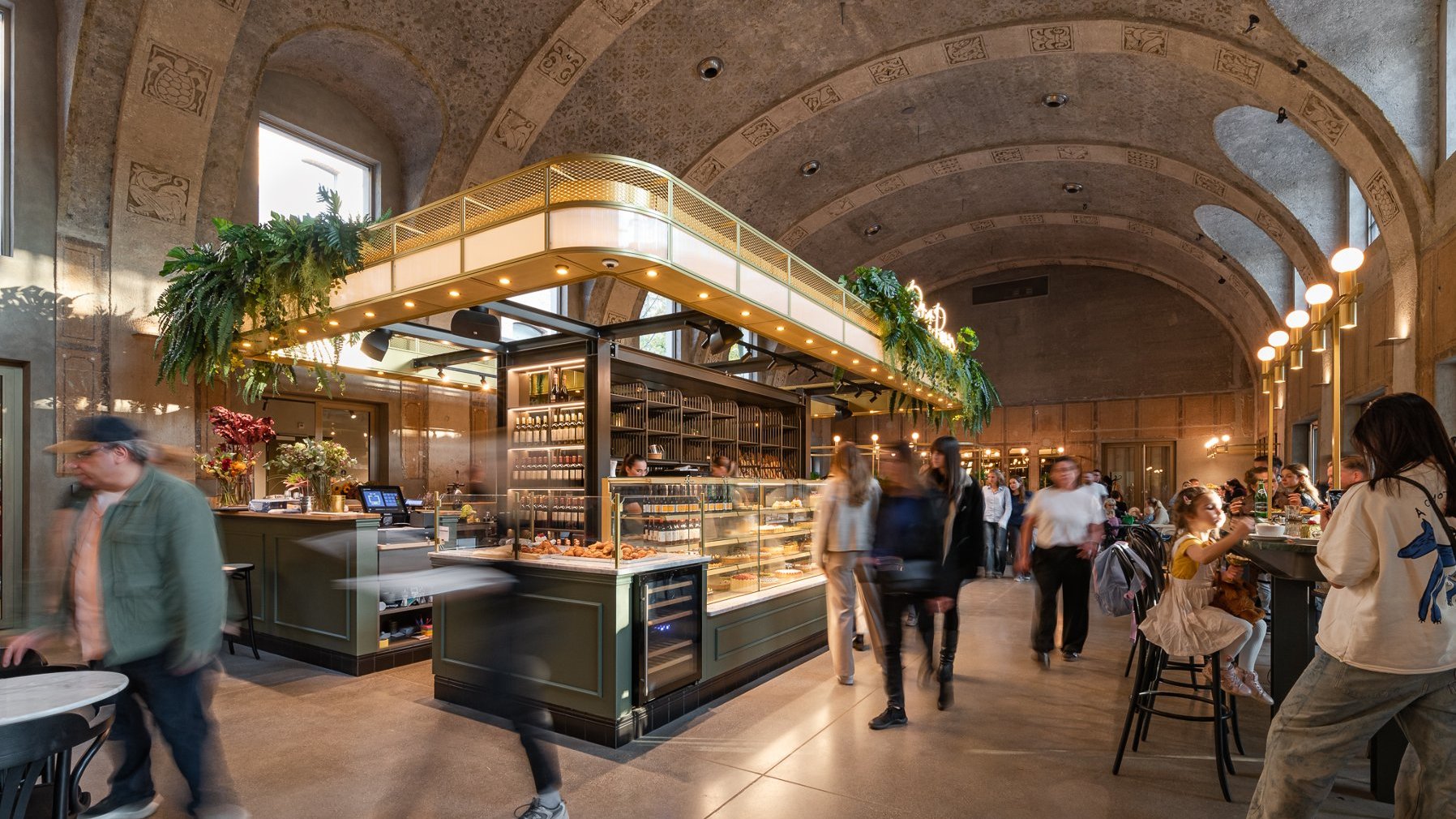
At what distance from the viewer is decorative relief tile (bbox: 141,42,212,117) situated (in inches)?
297

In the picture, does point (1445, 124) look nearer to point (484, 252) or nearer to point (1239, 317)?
point (484, 252)

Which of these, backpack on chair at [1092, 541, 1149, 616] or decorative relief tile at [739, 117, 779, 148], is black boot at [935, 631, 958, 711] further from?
decorative relief tile at [739, 117, 779, 148]

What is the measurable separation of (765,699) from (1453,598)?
3436 millimetres

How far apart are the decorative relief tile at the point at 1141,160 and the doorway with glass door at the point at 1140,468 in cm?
864

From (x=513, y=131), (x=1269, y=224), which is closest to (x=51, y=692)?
(x=513, y=131)

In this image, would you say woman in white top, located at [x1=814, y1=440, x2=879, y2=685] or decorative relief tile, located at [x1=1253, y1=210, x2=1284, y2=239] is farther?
decorative relief tile, located at [x1=1253, y1=210, x2=1284, y2=239]

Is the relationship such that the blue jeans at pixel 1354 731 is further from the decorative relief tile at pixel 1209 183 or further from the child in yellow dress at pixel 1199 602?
the decorative relief tile at pixel 1209 183

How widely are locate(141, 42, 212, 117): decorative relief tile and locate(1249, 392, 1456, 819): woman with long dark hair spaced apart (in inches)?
396

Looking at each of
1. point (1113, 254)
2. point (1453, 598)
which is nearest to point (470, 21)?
point (1453, 598)

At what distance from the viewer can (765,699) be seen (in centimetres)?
466

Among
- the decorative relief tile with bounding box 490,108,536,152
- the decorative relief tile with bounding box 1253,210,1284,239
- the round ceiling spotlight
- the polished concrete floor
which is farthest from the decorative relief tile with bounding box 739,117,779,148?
the polished concrete floor

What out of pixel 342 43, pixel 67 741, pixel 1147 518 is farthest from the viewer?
pixel 1147 518

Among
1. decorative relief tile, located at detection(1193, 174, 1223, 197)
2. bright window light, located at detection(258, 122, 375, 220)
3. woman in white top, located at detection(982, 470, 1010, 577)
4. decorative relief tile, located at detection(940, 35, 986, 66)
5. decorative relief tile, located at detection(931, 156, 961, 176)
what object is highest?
decorative relief tile, located at detection(940, 35, 986, 66)

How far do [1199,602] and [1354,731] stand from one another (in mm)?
1677
